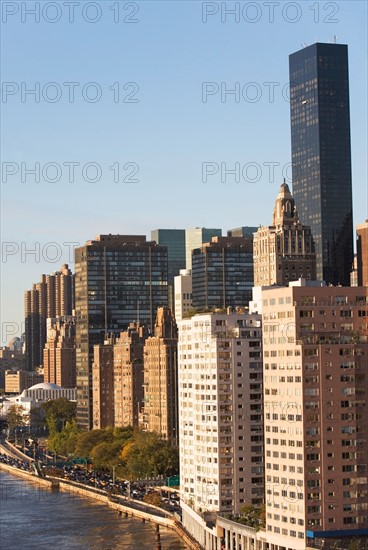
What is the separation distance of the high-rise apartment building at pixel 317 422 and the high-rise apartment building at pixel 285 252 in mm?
69611

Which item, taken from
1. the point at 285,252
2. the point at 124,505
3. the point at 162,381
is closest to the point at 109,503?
the point at 124,505

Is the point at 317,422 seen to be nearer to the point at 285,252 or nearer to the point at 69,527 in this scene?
the point at 69,527

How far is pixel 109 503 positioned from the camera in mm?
155625

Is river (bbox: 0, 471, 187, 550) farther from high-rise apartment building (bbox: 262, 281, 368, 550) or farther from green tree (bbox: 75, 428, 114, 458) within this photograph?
green tree (bbox: 75, 428, 114, 458)

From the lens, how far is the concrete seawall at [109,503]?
5044 inches

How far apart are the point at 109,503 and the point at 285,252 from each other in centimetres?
4252

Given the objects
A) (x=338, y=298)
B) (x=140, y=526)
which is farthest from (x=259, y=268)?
A: (x=338, y=298)

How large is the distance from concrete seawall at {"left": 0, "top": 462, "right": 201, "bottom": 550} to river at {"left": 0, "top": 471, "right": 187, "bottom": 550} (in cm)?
72

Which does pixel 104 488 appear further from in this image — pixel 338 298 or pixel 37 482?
pixel 338 298

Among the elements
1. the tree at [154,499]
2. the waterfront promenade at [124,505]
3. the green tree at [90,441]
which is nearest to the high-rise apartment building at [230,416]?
the waterfront promenade at [124,505]

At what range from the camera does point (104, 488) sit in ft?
550

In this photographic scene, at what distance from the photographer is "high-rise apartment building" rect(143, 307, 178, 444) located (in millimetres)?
183625

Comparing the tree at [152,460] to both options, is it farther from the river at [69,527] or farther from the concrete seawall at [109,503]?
the river at [69,527]

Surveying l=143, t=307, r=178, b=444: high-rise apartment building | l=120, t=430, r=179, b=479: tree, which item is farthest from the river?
l=143, t=307, r=178, b=444: high-rise apartment building
